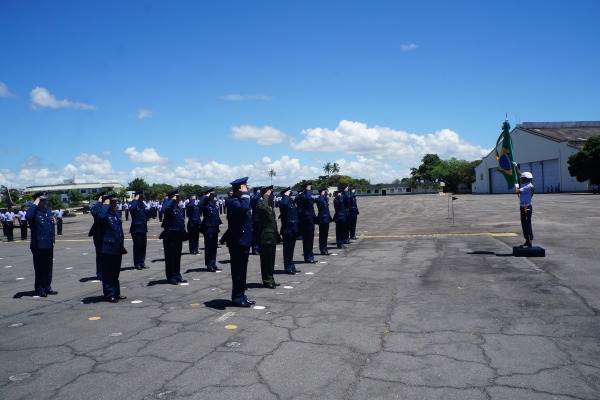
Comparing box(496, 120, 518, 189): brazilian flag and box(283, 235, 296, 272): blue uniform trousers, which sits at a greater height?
box(496, 120, 518, 189): brazilian flag

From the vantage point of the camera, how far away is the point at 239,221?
25.2 ft

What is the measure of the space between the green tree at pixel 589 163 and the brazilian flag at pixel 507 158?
4735cm

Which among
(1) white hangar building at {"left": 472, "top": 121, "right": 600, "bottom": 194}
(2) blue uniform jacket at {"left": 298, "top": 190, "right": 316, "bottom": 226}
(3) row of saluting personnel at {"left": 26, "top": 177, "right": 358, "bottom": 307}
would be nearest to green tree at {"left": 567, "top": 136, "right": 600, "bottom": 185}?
(1) white hangar building at {"left": 472, "top": 121, "right": 600, "bottom": 194}

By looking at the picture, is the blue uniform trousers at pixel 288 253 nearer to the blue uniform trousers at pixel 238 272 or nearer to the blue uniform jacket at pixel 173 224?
the blue uniform jacket at pixel 173 224

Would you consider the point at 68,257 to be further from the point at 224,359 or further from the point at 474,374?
the point at 474,374

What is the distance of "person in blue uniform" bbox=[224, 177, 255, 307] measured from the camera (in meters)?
7.59

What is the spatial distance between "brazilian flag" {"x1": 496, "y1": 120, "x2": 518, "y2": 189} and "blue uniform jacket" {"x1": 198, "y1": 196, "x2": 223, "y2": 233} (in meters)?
7.78

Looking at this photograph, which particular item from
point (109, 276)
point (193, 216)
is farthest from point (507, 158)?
point (109, 276)

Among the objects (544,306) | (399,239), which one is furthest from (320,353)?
(399,239)

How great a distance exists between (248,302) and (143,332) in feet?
6.13

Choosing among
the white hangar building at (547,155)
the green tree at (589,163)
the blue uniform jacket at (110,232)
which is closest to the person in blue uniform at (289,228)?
the blue uniform jacket at (110,232)

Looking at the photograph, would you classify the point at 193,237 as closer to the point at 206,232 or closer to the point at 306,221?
the point at 206,232

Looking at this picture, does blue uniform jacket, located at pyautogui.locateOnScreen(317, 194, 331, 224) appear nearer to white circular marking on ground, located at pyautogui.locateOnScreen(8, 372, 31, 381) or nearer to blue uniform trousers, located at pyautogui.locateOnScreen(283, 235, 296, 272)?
blue uniform trousers, located at pyautogui.locateOnScreen(283, 235, 296, 272)

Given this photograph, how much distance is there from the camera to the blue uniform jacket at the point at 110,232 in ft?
27.2
